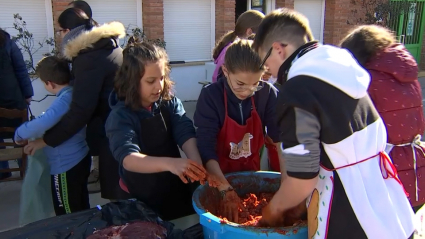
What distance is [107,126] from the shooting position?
184cm

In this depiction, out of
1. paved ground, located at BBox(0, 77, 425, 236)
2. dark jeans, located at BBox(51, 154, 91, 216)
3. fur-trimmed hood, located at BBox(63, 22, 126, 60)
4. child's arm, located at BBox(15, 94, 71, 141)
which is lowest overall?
paved ground, located at BBox(0, 77, 425, 236)

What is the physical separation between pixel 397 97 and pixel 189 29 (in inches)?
243

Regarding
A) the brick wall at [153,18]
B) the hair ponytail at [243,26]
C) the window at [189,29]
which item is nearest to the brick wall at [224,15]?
the window at [189,29]

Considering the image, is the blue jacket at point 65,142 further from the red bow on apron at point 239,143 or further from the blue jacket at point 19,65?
the blue jacket at point 19,65

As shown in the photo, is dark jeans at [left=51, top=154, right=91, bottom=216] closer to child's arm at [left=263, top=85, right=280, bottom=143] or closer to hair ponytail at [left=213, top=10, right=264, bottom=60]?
child's arm at [left=263, top=85, right=280, bottom=143]

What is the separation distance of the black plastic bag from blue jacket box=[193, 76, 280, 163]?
39cm

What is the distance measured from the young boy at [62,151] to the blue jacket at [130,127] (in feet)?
2.17

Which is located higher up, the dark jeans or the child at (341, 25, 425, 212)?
the child at (341, 25, 425, 212)

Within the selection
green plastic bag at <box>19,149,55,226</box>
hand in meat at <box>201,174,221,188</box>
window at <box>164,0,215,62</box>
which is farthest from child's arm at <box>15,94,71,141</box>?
window at <box>164,0,215,62</box>

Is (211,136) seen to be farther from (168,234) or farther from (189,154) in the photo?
(168,234)

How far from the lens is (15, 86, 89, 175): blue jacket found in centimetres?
237

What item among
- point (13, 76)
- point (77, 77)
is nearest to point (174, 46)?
point (13, 76)

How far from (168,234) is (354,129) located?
2.90 ft

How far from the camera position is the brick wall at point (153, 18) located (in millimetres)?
6879
